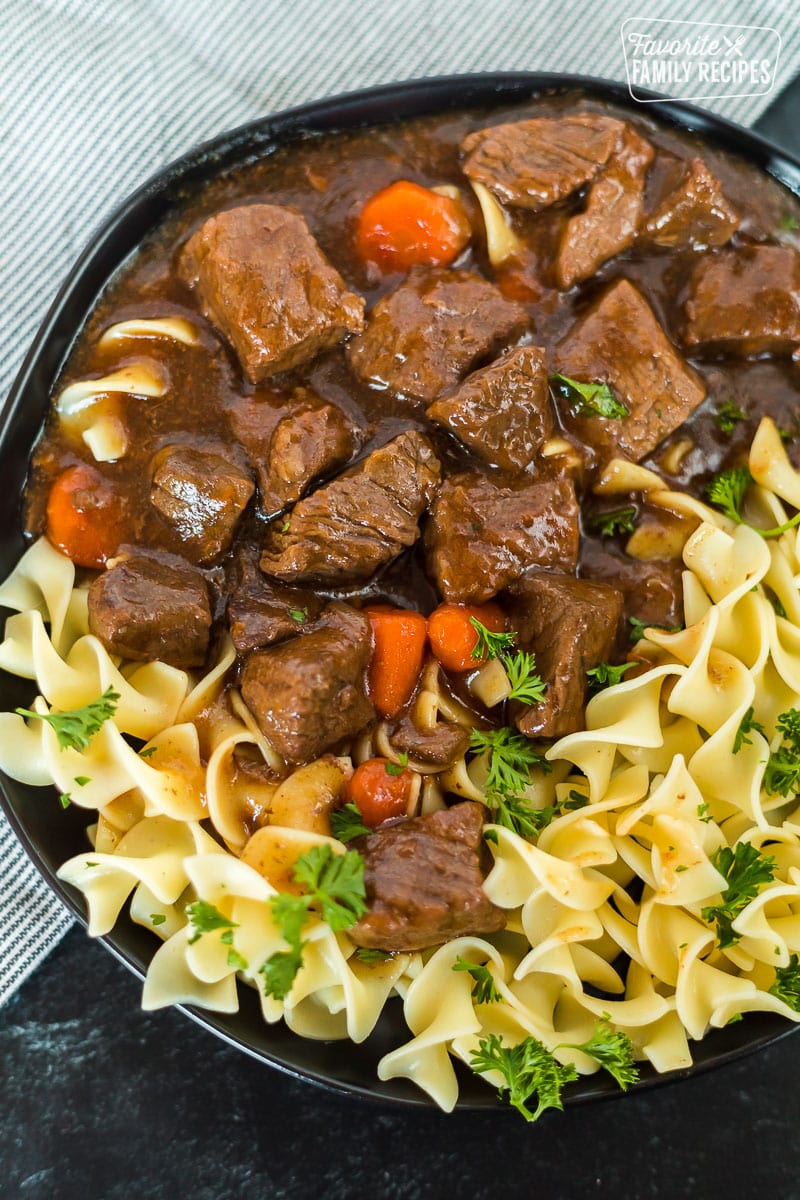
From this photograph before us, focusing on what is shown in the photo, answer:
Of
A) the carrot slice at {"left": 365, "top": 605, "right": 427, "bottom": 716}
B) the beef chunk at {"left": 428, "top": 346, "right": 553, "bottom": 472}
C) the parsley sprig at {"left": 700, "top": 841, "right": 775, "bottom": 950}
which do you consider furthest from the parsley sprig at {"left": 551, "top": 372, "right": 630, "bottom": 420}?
the parsley sprig at {"left": 700, "top": 841, "right": 775, "bottom": 950}

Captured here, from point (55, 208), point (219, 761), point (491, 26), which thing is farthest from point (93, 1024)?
point (491, 26)

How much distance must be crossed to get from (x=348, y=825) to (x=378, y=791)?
0.18 meters

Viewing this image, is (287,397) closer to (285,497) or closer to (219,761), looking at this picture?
(285,497)

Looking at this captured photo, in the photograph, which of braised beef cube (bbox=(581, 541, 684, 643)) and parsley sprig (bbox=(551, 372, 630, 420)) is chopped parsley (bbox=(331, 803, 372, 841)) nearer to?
braised beef cube (bbox=(581, 541, 684, 643))

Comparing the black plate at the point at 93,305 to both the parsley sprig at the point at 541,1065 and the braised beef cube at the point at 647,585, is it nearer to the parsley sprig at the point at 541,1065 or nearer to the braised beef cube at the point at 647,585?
the parsley sprig at the point at 541,1065

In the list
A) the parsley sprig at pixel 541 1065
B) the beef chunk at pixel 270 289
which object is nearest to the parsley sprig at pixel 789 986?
the parsley sprig at pixel 541 1065

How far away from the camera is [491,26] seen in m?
4.63

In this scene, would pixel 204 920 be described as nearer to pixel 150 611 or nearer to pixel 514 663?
pixel 150 611

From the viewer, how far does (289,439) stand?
3.61 m

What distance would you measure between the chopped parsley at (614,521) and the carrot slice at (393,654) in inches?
34.1

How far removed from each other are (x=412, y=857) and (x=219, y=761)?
0.81m

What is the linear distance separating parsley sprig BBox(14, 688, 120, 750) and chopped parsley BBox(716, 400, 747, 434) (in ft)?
8.93

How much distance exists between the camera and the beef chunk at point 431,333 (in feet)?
12.3

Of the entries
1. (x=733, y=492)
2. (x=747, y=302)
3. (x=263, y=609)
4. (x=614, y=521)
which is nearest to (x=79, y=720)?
(x=263, y=609)
